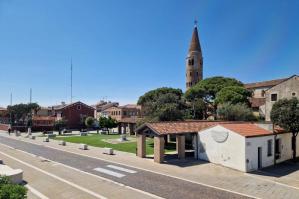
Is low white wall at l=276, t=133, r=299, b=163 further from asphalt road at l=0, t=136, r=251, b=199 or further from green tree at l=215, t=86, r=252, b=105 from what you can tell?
green tree at l=215, t=86, r=252, b=105

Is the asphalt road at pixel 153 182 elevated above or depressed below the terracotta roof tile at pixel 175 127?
below

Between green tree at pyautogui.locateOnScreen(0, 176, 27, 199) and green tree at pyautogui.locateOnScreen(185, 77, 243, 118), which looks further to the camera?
green tree at pyautogui.locateOnScreen(185, 77, 243, 118)

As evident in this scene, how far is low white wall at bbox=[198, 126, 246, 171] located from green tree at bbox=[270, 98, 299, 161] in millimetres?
6991

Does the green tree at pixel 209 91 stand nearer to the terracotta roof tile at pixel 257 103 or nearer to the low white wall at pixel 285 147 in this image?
the terracotta roof tile at pixel 257 103

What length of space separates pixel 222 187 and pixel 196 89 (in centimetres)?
4311

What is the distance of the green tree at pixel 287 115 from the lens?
24.8 metres

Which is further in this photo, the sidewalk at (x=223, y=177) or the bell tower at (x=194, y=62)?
the bell tower at (x=194, y=62)

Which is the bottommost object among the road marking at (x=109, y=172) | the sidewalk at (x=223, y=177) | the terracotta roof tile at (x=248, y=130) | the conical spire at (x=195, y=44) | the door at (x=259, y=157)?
the sidewalk at (x=223, y=177)

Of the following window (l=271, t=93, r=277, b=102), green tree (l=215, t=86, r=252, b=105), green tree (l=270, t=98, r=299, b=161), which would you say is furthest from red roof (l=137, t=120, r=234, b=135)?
green tree (l=215, t=86, r=252, b=105)

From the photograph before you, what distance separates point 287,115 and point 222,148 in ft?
25.3

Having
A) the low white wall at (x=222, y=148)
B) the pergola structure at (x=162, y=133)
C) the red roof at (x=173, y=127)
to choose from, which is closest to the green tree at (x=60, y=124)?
the pergola structure at (x=162, y=133)

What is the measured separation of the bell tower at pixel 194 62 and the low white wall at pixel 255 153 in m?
70.5

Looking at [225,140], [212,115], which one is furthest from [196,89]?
[225,140]

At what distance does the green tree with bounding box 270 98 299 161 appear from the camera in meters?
24.8
